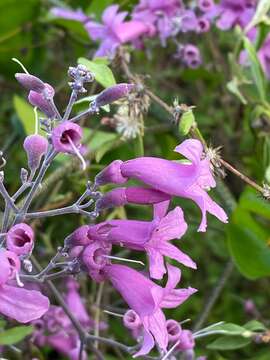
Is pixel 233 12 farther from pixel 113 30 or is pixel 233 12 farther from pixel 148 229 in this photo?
pixel 148 229

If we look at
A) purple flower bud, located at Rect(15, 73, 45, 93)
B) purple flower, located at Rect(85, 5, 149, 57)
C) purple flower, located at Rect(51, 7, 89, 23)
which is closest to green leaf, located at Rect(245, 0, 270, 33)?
purple flower, located at Rect(85, 5, 149, 57)

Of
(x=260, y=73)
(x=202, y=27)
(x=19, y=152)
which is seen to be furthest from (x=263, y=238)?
(x=19, y=152)

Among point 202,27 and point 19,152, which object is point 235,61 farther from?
point 19,152

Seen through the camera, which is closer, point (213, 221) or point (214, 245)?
point (213, 221)

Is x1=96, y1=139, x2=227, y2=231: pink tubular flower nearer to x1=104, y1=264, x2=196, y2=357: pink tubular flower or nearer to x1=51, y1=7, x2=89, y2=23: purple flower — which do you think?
x1=104, y1=264, x2=196, y2=357: pink tubular flower

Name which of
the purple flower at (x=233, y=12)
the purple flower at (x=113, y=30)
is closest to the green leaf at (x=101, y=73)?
the purple flower at (x=113, y=30)

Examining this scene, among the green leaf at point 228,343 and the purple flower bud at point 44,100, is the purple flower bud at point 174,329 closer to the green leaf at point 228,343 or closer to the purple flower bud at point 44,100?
the green leaf at point 228,343

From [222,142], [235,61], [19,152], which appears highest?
[235,61]

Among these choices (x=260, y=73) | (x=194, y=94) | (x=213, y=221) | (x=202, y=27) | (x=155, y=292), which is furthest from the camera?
(x=194, y=94)
